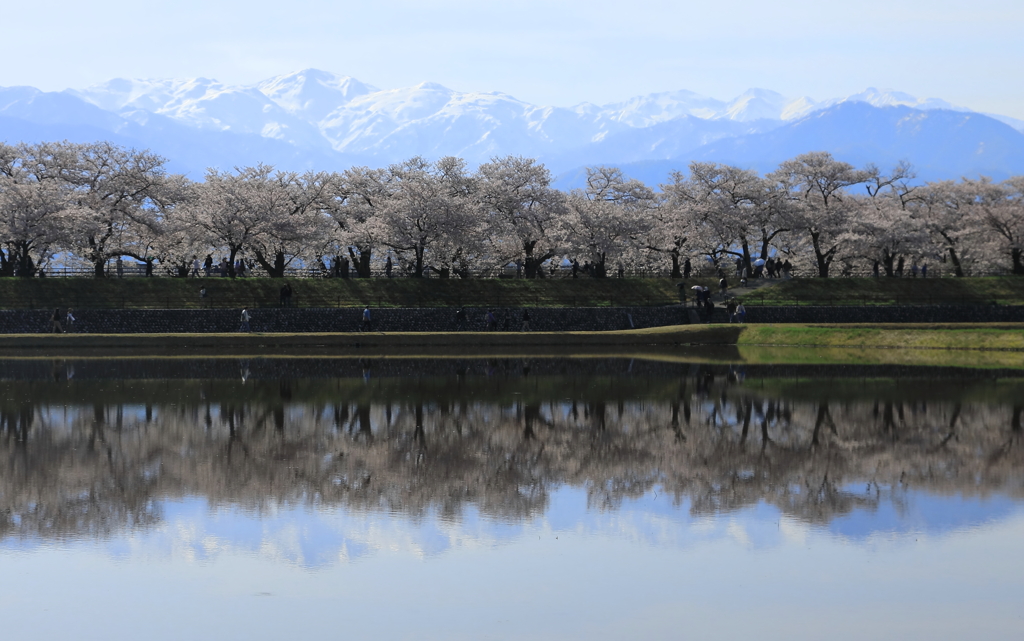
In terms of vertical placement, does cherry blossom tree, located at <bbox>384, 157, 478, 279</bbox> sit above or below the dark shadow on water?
above

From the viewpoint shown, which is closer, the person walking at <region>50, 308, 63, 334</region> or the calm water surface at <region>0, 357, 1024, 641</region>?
the calm water surface at <region>0, 357, 1024, 641</region>

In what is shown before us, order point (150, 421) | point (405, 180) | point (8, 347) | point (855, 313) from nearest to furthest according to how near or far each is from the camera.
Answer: point (150, 421) < point (8, 347) < point (855, 313) < point (405, 180)

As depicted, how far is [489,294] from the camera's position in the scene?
6694 centimetres

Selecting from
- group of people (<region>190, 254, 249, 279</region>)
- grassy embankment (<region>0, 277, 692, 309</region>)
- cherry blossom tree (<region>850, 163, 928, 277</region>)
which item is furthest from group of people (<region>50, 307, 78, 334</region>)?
cherry blossom tree (<region>850, 163, 928, 277</region>)

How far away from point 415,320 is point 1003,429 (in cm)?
3954

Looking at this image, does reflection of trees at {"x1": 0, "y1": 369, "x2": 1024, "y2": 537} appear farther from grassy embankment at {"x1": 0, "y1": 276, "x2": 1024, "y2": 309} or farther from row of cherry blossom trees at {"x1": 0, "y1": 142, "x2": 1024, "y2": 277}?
row of cherry blossom trees at {"x1": 0, "y1": 142, "x2": 1024, "y2": 277}

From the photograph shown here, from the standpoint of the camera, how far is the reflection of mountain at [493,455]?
15.1m

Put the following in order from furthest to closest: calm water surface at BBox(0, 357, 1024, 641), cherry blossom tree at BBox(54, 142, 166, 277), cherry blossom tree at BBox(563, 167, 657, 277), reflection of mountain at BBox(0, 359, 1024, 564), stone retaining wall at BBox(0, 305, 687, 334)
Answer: cherry blossom tree at BBox(563, 167, 657, 277), cherry blossom tree at BBox(54, 142, 166, 277), stone retaining wall at BBox(0, 305, 687, 334), reflection of mountain at BBox(0, 359, 1024, 564), calm water surface at BBox(0, 357, 1024, 641)

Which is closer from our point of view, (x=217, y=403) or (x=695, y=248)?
(x=217, y=403)

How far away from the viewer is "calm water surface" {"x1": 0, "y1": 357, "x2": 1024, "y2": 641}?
10940 mm

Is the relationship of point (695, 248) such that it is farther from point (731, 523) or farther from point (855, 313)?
point (731, 523)

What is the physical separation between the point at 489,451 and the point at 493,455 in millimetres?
447

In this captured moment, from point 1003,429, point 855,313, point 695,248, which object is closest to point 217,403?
point 1003,429

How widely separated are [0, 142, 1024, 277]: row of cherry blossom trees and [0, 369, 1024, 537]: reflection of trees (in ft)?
129
